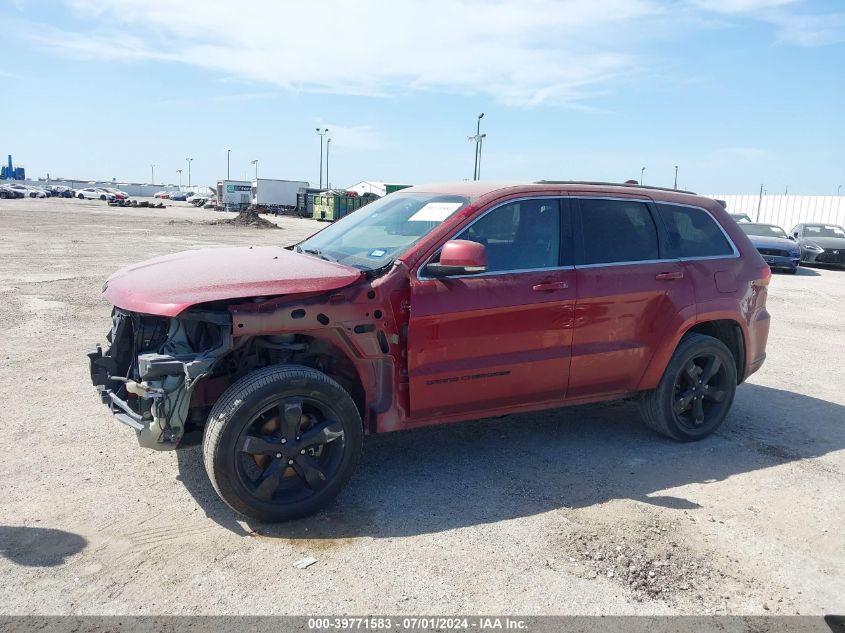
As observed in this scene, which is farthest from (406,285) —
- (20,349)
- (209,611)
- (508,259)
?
(20,349)

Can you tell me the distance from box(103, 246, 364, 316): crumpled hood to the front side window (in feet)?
2.90

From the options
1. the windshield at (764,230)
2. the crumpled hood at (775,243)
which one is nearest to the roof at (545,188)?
the crumpled hood at (775,243)

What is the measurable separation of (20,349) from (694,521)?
21.8 ft

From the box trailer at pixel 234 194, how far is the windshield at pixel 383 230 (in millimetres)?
58452

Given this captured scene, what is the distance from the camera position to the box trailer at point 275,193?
56.6 metres

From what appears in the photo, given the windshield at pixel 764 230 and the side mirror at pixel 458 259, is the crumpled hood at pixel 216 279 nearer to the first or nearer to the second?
the side mirror at pixel 458 259

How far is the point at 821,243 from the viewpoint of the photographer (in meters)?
20.8

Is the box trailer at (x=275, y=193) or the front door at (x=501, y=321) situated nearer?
the front door at (x=501, y=321)

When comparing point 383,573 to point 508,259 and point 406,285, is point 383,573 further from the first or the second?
point 508,259

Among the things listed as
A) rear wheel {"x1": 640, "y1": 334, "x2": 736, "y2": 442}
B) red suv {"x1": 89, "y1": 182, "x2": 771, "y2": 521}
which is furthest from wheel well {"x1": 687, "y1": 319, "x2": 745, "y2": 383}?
rear wheel {"x1": 640, "y1": 334, "x2": 736, "y2": 442}

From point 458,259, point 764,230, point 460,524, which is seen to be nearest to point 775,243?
point 764,230

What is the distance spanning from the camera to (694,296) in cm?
502

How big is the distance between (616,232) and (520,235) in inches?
32.6

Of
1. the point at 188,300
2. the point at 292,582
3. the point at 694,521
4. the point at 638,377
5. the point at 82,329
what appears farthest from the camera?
the point at 82,329
